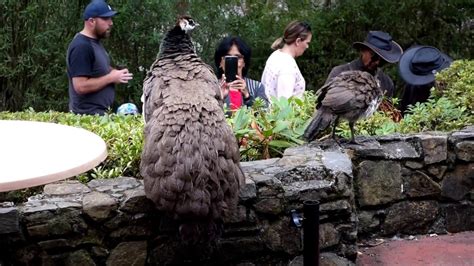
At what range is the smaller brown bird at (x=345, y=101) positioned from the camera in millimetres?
5242

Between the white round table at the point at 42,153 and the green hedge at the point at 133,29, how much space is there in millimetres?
6101

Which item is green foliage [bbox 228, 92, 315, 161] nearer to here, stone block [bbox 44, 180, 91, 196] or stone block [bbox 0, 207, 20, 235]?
stone block [bbox 44, 180, 91, 196]

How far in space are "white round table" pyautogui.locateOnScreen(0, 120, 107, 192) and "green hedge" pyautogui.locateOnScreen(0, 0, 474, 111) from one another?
6101 mm

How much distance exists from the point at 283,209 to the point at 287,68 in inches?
107

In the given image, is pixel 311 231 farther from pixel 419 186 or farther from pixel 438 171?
pixel 438 171

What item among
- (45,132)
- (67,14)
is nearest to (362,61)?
(67,14)

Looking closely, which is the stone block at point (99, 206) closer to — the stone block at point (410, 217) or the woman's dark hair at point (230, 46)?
the stone block at point (410, 217)

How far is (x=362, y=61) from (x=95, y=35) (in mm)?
2563

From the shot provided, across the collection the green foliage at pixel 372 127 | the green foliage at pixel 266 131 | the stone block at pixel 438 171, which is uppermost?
the green foliage at pixel 266 131

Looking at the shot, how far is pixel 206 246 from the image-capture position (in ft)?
14.1

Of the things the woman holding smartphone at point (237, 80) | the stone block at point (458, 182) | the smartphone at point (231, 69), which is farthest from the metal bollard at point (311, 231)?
the smartphone at point (231, 69)

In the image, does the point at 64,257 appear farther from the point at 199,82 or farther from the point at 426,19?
the point at 426,19

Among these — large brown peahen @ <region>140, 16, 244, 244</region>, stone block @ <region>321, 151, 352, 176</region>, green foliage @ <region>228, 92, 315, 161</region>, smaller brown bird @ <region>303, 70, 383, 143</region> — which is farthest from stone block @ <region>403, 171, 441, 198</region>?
large brown peahen @ <region>140, 16, 244, 244</region>

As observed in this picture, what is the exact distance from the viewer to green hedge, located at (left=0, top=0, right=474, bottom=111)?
9742 mm
